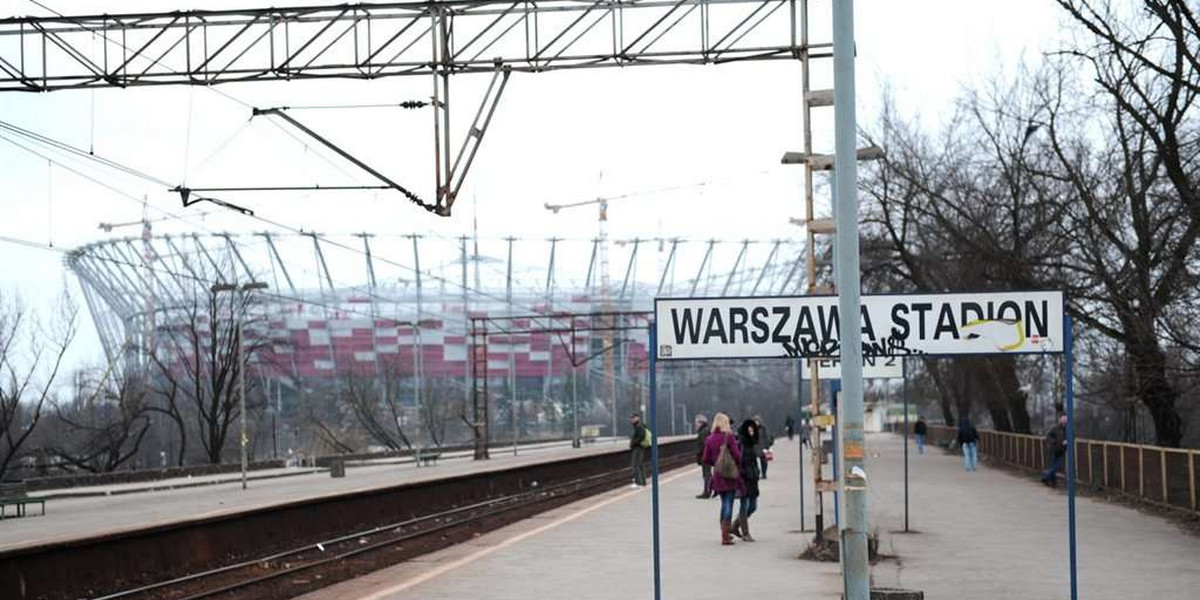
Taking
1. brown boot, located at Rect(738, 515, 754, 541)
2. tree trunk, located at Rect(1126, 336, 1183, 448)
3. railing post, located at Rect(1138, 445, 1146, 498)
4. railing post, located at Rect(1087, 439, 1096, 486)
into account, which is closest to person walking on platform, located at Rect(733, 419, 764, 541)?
brown boot, located at Rect(738, 515, 754, 541)

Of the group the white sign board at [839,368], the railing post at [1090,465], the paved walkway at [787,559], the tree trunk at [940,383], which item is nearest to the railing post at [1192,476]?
the paved walkway at [787,559]

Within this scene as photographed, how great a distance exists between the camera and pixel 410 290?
5551 inches

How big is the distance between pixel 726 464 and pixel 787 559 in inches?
88.7

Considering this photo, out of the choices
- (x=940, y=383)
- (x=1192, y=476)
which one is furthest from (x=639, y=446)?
(x=940, y=383)

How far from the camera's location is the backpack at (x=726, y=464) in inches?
763

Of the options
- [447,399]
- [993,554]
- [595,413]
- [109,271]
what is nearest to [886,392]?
[595,413]

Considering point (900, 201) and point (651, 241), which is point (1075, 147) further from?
point (651, 241)

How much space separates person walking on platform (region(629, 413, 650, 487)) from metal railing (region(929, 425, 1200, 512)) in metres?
10.1

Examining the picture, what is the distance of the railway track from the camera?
16984 millimetres

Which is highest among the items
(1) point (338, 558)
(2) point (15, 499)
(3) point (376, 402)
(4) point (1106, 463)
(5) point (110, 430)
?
(3) point (376, 402)

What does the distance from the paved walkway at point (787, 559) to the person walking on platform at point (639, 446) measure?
20.6ft

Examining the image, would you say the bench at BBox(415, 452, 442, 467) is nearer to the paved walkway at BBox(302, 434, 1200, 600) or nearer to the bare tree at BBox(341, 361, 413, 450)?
the bare tree at BBox(341, 361, 413, 450)

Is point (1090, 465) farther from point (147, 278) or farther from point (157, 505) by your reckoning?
point (147, 278)

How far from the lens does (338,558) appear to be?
68.0 ft
